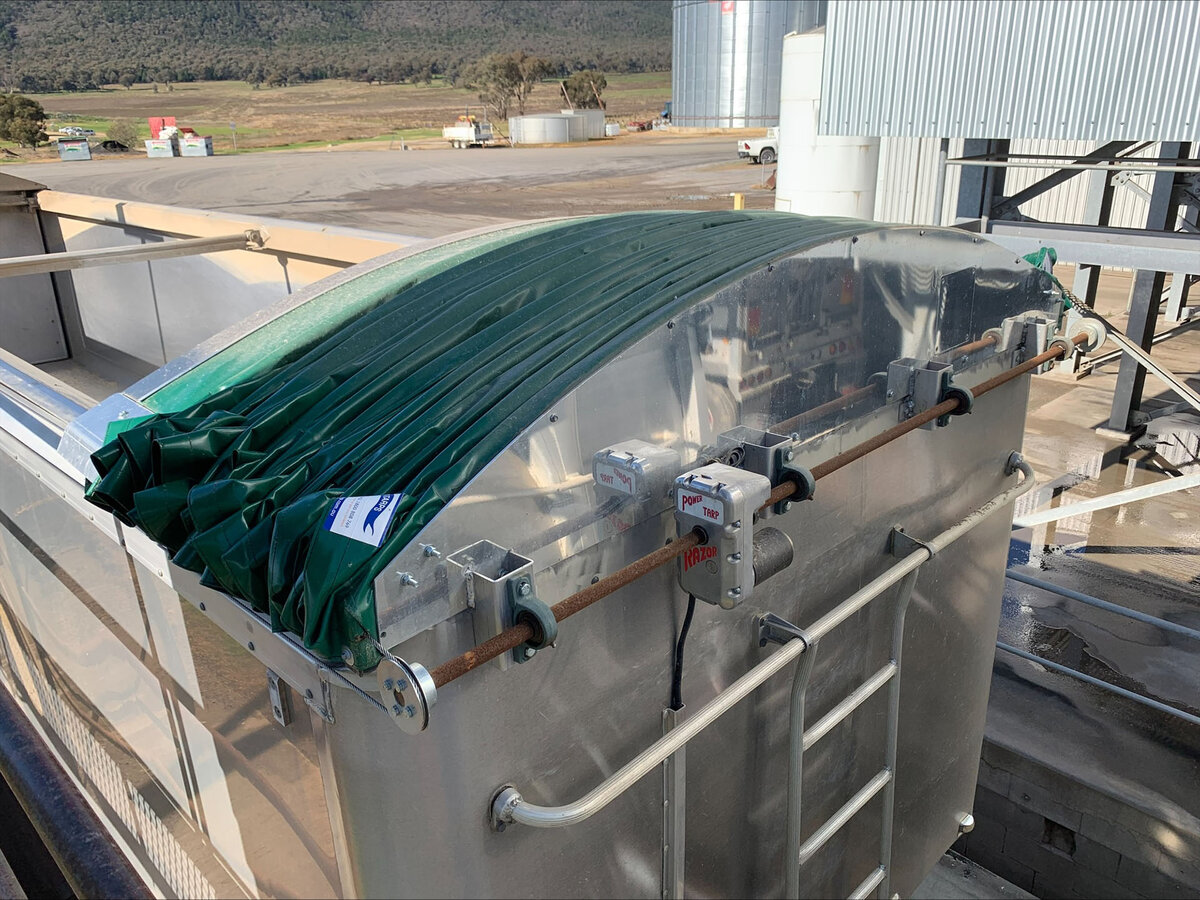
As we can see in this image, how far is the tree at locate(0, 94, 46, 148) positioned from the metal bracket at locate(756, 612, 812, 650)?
62140 mm

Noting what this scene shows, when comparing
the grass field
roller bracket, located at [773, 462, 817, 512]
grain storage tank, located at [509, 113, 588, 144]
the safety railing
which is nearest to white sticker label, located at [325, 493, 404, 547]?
roller bracket, located at [773, 462, 817, 512]

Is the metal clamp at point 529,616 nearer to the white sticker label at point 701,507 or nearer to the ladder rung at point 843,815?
the white sticker label at point 701,507

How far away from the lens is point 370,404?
2.16 m

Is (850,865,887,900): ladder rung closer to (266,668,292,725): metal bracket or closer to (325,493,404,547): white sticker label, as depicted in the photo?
(266,668,292,725): metal bracket

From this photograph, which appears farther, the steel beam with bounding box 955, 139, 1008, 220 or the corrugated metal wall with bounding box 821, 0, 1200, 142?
the steel beam with bounding box 955, 139, 1008, 220

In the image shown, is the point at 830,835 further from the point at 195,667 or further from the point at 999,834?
the point at 999,834

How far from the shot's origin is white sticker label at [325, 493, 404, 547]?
1.64 meters

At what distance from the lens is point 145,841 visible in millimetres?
2738

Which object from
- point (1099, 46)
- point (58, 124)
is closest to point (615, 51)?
point (58, 124)

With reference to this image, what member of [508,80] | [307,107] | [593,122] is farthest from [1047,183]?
[307,107]

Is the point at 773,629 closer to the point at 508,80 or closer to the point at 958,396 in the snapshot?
the point at 958,396

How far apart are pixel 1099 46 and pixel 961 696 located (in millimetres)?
6327

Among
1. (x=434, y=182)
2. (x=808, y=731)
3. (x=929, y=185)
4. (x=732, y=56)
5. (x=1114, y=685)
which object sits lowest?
(x=1114, y=685)

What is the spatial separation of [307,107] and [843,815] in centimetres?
9820
